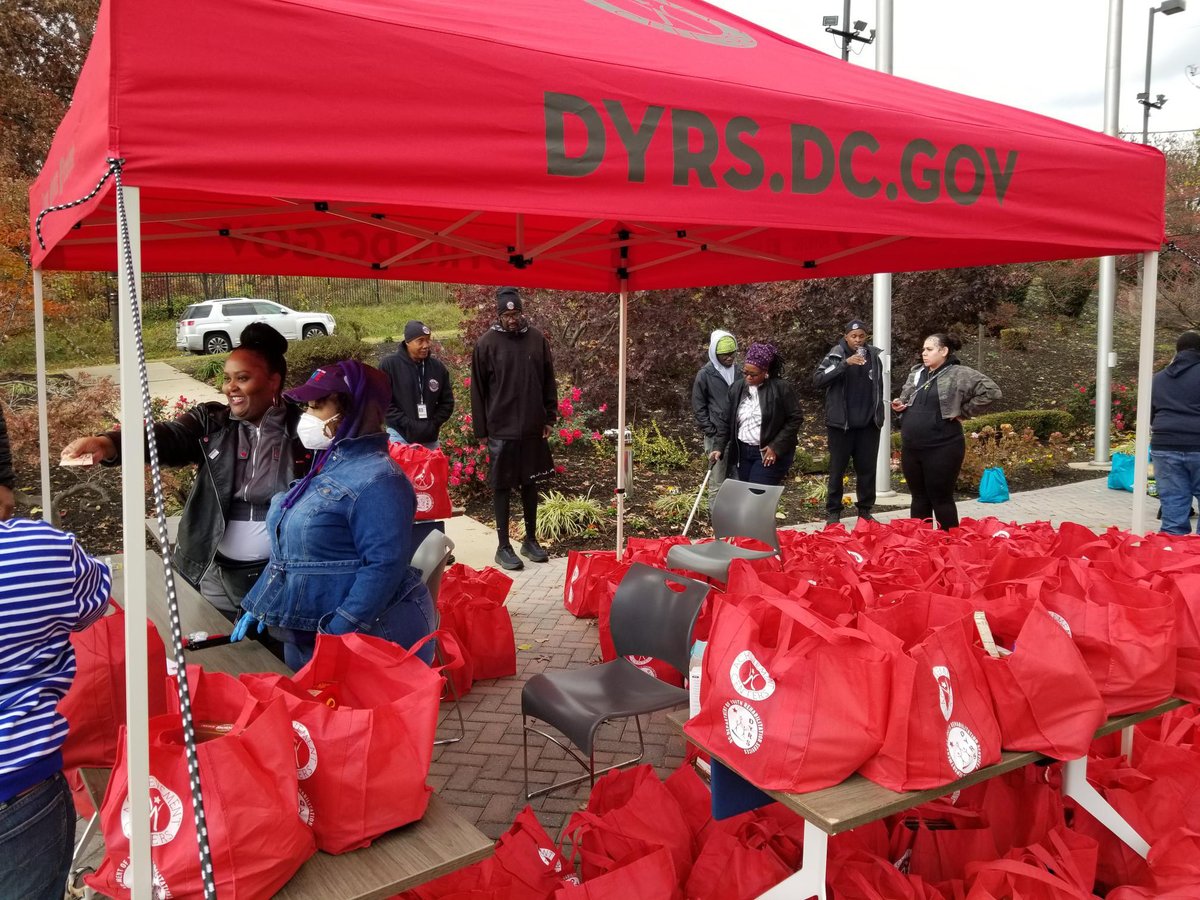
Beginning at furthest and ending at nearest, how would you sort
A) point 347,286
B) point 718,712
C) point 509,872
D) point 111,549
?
1. point 347,286
2. point 111,549
3. point 509,872
4. point 718,712

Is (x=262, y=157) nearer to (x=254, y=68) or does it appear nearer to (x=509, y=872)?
(x=254, y=68)

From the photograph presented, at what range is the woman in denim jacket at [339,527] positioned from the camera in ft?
8.43

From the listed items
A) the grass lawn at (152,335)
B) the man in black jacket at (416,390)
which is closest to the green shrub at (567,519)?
the man in black jacket at (416,390)

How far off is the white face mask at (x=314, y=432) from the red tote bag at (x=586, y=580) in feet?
8.69

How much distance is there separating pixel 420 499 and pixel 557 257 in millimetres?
1629

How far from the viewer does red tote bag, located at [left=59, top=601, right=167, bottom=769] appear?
190 cm

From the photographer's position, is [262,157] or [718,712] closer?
[262,157]

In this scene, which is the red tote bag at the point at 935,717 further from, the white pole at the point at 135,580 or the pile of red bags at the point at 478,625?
the pile of red bags at the point at 478,625

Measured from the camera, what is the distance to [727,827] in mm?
2281

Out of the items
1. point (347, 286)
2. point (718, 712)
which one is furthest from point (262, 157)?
point (347, 286)

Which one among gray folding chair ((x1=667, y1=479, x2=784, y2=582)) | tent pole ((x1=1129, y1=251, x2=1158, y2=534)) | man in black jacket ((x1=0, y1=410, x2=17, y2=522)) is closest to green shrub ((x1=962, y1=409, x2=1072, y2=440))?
gray folding chair ((x1=667, y1=479, x2=784, y2=582))

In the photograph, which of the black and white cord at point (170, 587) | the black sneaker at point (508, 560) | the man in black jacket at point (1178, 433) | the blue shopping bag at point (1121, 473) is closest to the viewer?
the black and white cord at point (170, 587)

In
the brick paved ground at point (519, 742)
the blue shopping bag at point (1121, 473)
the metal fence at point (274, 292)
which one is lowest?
the brick paved ground at point (519, 742)

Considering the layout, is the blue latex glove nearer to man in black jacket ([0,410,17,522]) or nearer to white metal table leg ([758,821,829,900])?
man in black jacket ([0,410,17,522])
